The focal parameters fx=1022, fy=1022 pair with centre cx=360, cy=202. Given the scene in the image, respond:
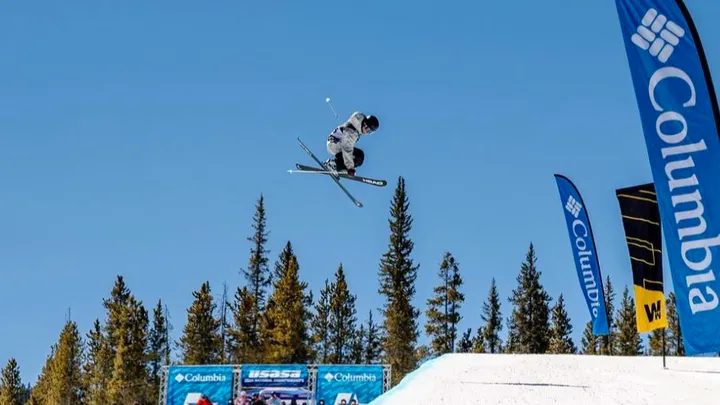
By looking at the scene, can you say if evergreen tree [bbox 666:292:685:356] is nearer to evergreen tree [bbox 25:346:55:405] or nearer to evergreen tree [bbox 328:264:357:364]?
evergreen tree [bbox 328:264:357:364]

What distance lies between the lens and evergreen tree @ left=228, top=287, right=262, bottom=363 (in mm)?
65250

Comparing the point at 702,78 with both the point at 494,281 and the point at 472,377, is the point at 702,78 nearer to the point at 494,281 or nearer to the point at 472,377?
the point at 472,377

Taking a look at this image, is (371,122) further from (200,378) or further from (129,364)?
(129,364)

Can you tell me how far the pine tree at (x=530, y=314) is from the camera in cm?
7581

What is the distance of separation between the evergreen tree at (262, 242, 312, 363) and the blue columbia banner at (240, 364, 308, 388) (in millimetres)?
30131

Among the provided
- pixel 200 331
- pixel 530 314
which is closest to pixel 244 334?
pixel 200 331

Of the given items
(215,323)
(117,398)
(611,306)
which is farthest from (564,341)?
(117,398)

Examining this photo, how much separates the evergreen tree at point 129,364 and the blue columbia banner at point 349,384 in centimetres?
3642

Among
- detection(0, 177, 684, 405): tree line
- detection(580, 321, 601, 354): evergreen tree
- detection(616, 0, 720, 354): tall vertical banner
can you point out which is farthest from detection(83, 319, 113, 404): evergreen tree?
detection(616, 0, 720, 354): tall vertical banner

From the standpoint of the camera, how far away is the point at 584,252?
29656 millimetres

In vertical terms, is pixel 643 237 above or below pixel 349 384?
above

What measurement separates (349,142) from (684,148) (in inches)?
469

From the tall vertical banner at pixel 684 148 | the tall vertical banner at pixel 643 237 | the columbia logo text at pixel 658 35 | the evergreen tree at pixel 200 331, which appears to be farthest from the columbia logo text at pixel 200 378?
the evergreen tree at pixel 200 331

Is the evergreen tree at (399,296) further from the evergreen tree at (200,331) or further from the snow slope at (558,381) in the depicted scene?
the snow slope at (558,381)
